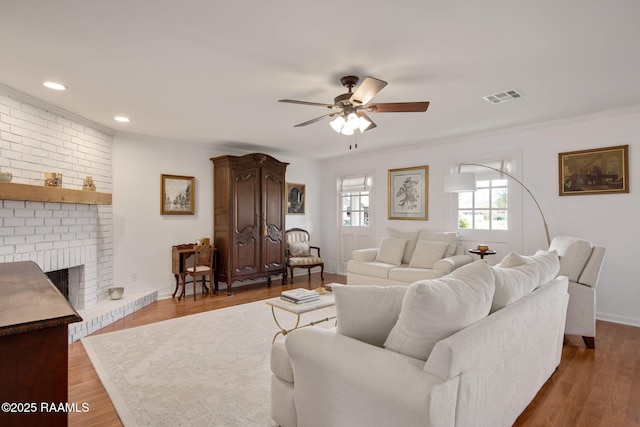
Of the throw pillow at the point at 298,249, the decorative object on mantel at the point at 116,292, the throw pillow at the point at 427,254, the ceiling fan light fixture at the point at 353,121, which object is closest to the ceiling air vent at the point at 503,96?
the ceiling fan light fixture at the point at 353,121

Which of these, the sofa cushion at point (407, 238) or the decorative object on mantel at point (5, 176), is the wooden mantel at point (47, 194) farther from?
the sofa cushion at point (407, 238)

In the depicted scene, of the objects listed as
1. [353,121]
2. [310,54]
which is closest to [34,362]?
[310,54]

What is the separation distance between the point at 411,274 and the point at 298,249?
94.6 inches

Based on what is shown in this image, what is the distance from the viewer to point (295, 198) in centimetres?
699

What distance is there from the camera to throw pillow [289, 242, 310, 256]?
20.8 feet

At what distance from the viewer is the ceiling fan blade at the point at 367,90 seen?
243 cm

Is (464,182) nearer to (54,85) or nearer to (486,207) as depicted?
(486,207)

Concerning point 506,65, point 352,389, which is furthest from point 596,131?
point 352,389

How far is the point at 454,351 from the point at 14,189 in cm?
370

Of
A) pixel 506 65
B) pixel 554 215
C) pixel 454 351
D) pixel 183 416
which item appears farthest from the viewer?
pixel 554 215

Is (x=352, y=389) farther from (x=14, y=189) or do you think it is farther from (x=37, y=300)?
(x=14, y=189)

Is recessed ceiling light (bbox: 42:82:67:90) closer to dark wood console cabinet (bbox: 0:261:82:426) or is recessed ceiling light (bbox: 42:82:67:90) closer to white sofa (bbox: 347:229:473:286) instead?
dark wood console cabinet (bbox: 0:261:82:426)

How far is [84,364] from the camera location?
2.86m

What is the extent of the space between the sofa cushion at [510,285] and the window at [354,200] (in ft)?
15.0
